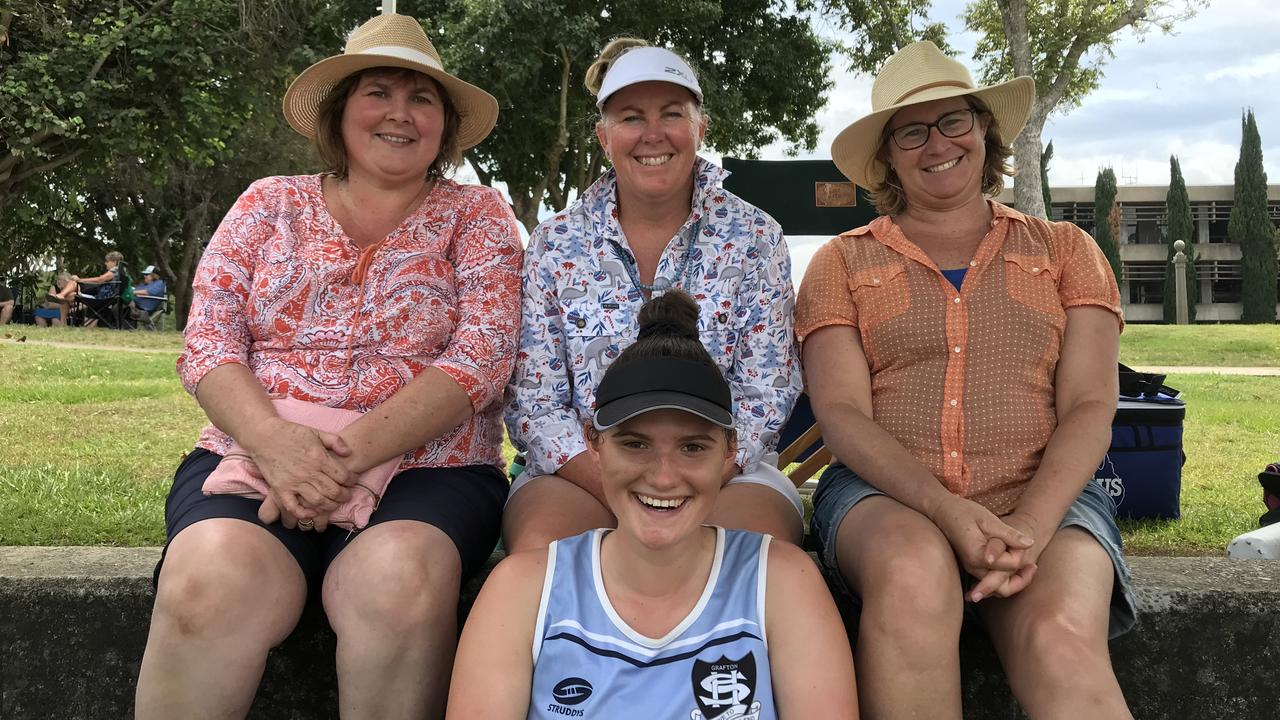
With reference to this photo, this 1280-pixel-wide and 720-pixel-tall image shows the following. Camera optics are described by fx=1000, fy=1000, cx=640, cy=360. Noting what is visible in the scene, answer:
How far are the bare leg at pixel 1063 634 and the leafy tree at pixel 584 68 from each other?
13.7 metres

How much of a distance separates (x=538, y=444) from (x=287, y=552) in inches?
30.3

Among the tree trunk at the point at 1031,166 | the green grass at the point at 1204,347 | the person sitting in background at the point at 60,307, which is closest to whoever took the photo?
the tree trunk at the point at 1031,166

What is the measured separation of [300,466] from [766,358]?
135 cm

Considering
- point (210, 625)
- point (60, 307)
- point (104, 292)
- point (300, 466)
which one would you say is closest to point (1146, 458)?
point (300, 466)

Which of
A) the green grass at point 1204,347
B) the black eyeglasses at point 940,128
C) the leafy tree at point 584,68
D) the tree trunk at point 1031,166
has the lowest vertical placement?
the green grass at point 1204,347

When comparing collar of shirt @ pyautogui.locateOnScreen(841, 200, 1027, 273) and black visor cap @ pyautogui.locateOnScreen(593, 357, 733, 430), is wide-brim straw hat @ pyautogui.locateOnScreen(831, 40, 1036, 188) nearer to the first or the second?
collar of shirt @ pyautogui.locateOnScreen(841, 200, 1027, 273)

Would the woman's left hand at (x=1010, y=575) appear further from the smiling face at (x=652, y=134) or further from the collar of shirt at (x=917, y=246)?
the smiling face at (x=652, y=134)

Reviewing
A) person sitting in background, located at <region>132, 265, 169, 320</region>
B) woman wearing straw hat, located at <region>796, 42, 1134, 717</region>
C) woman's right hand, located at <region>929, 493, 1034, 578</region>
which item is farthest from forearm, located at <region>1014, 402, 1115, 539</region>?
person sitting in background, located at <region>132, 265, 169, 320</region>

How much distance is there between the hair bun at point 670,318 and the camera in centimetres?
239

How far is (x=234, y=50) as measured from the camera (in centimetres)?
1552

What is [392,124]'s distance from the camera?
9.72 ft

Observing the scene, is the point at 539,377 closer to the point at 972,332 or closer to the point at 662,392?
the point at 662,392

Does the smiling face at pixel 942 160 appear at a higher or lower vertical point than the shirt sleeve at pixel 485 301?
higher

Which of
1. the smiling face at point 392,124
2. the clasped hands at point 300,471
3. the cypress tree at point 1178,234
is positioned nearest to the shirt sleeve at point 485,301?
the smiling face at point 392,124
